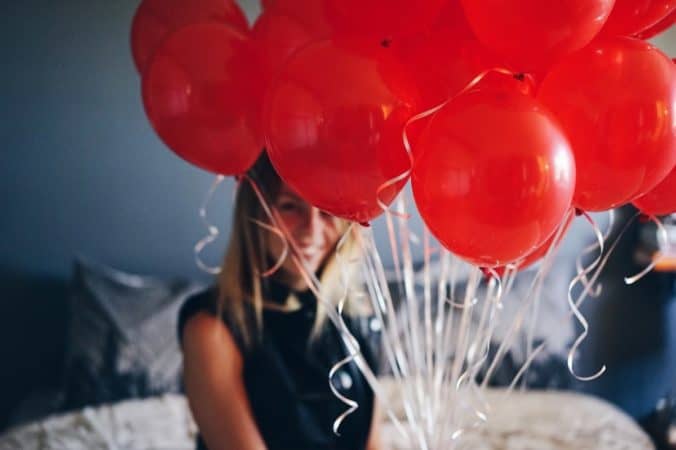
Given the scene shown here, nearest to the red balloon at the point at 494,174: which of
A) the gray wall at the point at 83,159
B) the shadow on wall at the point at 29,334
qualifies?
the gray wall at the point at 83,159

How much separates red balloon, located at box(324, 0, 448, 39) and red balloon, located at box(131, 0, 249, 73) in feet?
0.80

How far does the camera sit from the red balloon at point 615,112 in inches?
23.9

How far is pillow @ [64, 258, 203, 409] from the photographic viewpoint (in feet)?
6.41

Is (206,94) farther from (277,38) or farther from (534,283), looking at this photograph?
(534,283)

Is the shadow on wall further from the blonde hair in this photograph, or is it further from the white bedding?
the blonde hair

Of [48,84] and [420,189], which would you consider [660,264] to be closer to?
[420,189]

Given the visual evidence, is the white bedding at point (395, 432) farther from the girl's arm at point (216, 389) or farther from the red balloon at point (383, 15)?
the red balloon at point (383, 15)

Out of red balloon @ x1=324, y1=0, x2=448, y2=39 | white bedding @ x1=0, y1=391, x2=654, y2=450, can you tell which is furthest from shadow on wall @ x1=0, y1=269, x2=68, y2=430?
red balloon @ x1=324, y1=0, x2=448, y2=39

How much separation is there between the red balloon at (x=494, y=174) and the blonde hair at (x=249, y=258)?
42 cm

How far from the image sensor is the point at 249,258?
102 centimetres

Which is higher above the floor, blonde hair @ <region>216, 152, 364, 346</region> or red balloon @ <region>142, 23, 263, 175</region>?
red balloon @ <region>142, 23, 263, 175</region>

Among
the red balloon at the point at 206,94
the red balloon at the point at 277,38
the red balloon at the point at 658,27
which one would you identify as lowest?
the red balloon at the point at 206,94

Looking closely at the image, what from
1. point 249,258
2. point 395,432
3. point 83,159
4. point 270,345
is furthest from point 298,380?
point 83,159

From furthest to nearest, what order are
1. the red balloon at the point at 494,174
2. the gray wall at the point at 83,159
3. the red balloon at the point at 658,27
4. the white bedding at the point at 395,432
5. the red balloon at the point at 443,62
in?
the gray wall at the point at 83,159 → the white bedding at the point at 395,432 → the red balloon at the point at 658,27 → the red balloon at the point at 443,62 → the red balloon at the point at 494,174
